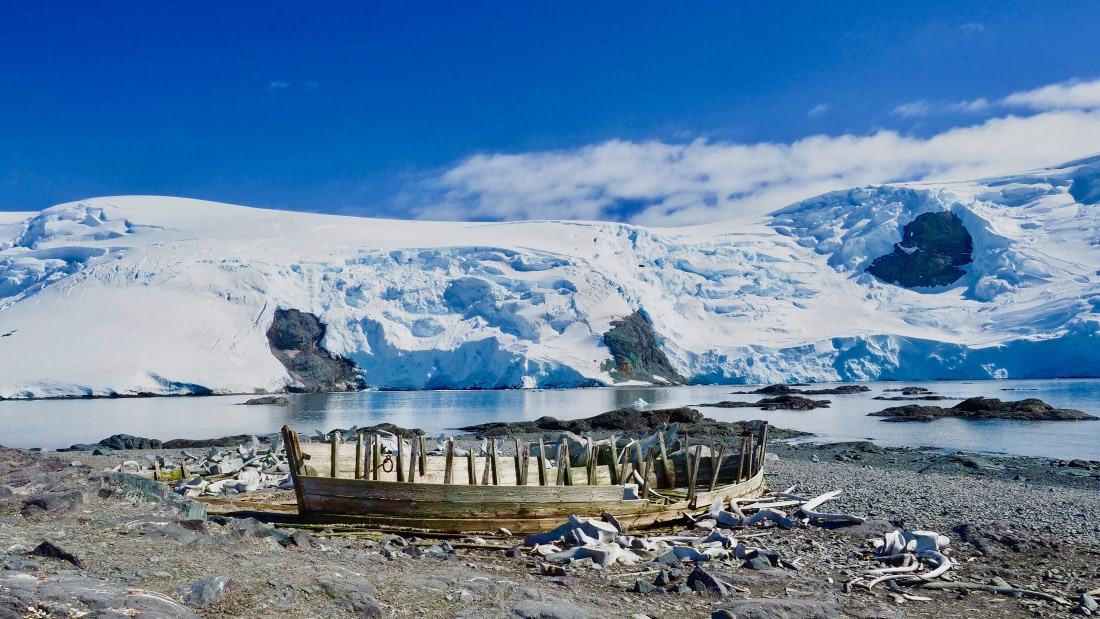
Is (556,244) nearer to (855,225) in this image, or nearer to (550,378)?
(550,378)

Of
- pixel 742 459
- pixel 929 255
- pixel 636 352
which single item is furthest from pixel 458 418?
pixel 929 255

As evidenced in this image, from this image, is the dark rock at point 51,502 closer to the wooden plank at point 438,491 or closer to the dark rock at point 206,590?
the wooden plank at point 438,491

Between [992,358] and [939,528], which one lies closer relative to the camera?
[939,528]

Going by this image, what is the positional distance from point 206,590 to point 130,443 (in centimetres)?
1879

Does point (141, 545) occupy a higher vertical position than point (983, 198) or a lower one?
lower

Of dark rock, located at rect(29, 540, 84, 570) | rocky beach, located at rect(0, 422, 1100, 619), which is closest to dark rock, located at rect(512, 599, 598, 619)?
rocky beach, located at rect(0, 422, 1100, 619)

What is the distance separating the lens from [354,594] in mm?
4680

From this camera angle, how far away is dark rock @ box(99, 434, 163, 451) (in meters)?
20.2

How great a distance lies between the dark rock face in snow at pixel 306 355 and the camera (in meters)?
45.7

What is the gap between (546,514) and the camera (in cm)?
804

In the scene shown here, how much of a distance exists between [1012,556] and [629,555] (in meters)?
3.50

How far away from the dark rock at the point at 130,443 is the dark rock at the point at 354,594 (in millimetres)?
17796

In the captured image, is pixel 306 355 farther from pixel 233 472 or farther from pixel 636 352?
pixel 233 472

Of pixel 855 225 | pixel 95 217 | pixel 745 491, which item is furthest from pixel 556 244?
pixel 745 491
